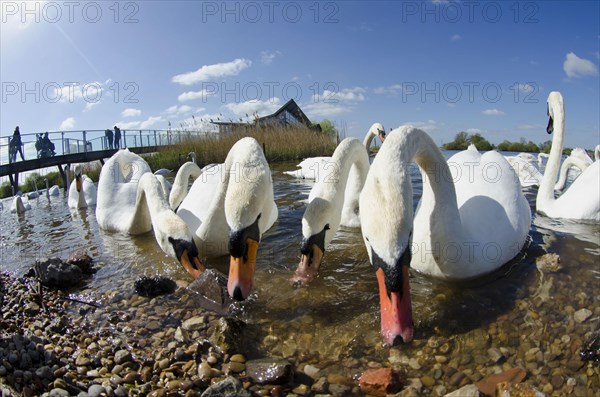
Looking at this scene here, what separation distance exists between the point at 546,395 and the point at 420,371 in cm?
66

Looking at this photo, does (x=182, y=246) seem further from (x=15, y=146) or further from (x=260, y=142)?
(x=15, y=146)

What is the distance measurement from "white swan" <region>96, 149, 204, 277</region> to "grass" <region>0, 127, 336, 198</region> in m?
10.2

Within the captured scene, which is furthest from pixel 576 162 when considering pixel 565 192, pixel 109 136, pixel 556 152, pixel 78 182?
pixel 109 136

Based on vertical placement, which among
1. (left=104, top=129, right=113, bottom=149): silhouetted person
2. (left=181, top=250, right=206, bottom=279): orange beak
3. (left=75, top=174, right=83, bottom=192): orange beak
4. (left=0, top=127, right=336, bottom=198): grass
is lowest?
(left=181, top=250, right=206, bottom=279): orange beak

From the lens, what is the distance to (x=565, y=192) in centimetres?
643

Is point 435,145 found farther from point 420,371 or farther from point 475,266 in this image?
point 420,371

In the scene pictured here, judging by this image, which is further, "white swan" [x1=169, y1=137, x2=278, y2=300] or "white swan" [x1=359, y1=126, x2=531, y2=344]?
"white swan" [x1=169, y1=137, x2=278, y2=300]

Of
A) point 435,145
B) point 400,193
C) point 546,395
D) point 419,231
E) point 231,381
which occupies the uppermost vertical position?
point 435,145

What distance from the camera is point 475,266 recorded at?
3373 mm

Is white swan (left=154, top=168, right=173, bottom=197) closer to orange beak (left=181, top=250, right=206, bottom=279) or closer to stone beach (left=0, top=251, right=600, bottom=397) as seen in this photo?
orange beak (left=181, top=250, right=206, bottom=279)

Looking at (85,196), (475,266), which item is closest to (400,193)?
(475,266)

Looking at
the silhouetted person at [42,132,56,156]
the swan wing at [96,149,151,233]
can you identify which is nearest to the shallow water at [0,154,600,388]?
the swan wing at [96,149,151,233]

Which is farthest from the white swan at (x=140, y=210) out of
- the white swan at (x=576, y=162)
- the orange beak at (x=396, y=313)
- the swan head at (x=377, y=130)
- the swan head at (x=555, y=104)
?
the white swan at (x=576, y=162)

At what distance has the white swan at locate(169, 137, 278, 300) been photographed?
282cm
